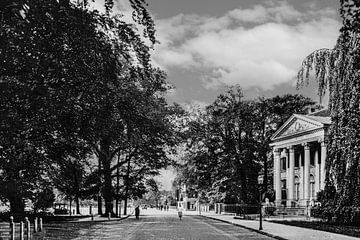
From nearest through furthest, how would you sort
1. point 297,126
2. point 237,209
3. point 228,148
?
1. point 237,209
2. point 297,126
3. point 228,148

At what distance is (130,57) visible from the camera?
1455 cm

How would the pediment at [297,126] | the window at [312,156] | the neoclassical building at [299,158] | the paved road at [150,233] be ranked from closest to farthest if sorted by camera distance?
the paved road at [150,233] < the pediment at [297,126] < the neoclassical building at [299,158] < the window at [312,156]

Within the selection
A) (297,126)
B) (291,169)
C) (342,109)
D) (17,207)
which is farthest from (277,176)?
(342,109)

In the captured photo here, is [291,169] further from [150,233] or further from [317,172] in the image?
[150,233]

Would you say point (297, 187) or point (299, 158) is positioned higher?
point (299, 158)

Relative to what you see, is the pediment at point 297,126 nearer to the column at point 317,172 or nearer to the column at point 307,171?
the column at point 307,171

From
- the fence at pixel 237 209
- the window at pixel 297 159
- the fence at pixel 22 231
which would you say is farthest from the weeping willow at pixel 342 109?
the window at pixel 297 159

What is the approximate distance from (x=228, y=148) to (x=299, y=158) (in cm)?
978

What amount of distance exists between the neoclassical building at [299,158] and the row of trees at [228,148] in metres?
4.36

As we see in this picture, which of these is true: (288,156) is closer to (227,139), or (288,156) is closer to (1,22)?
(227,139)

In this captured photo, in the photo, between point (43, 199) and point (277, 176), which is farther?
point (277, 176)

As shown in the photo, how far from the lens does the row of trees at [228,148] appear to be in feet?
254

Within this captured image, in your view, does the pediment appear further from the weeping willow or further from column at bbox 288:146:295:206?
the weeping willow

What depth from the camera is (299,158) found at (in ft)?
244
